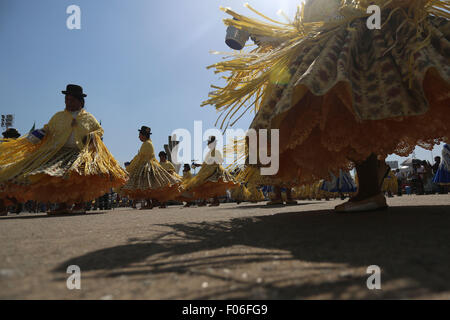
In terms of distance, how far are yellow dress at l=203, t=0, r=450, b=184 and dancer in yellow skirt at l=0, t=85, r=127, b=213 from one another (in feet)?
8.51

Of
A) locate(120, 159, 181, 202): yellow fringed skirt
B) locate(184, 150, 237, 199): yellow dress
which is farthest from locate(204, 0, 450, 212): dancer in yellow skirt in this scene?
locate(184, 150, 237, 199): yellow dress

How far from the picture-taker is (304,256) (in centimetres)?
86

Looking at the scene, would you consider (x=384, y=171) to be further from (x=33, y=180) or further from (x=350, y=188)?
(x=350, y=188)

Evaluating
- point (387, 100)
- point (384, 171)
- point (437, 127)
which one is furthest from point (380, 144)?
point (384, 171)

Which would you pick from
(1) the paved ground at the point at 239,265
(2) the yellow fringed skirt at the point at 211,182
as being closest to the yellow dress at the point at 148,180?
(2) the yellow fringed skirt at the point at 211,182

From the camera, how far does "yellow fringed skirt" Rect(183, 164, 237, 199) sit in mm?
7055

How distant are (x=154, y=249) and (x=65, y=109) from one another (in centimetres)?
406

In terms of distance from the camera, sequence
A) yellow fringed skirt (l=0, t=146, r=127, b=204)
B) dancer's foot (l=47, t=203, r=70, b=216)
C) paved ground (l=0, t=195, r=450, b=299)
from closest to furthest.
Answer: paved ground (l=0, t=195, r=450, b=299) → yellow fringed skirt (l=0, t=146, r=127, b=204) → dancer's foot (l=47, t=203, r=70, b=216)

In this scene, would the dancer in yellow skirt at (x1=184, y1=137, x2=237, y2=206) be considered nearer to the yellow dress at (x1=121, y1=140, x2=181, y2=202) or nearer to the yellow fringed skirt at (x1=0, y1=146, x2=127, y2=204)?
the yellow dress at (x1=121, y1=140, x2=181, y2=202)

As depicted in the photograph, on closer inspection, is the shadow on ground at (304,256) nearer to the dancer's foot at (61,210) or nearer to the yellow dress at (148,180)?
the dancer's foot at (61,210)

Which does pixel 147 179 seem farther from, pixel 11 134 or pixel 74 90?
pixel 11 134

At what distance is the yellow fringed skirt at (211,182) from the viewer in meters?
7.05

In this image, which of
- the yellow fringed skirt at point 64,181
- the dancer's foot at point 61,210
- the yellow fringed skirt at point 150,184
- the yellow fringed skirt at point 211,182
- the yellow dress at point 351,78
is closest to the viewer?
the yellow dress at point 351,78

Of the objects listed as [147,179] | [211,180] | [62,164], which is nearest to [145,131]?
[147,179]
